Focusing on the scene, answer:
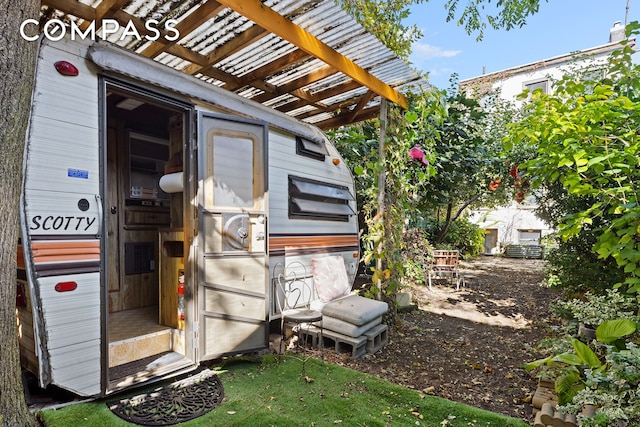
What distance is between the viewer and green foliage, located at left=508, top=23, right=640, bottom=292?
2732 millimetres

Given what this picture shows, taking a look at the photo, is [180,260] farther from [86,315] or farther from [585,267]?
[585,267]

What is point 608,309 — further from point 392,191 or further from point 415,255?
point 415,255

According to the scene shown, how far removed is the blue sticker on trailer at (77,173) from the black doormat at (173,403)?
5.59 ft

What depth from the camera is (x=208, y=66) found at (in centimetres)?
371

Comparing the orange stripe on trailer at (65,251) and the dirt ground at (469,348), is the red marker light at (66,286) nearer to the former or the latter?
the orange stripe on trailer at (65,251)

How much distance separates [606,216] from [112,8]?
18.1ft

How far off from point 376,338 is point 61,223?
3.39 metres

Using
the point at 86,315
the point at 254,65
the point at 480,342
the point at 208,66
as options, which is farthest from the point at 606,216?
the point at 86,315

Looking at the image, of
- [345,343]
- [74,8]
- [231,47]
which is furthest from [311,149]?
[74,8]

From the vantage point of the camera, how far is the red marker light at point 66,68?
94.8 inches

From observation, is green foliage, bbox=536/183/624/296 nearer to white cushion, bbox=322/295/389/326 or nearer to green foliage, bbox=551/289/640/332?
green foliage, bbox=551/289/640/332

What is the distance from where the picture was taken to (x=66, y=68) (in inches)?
95.8

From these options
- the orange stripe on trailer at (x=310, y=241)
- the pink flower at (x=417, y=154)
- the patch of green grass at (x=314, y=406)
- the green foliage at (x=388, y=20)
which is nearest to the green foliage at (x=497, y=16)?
the green foliage at (x=388, y=20)

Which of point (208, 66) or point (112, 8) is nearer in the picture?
point (112, 8)
